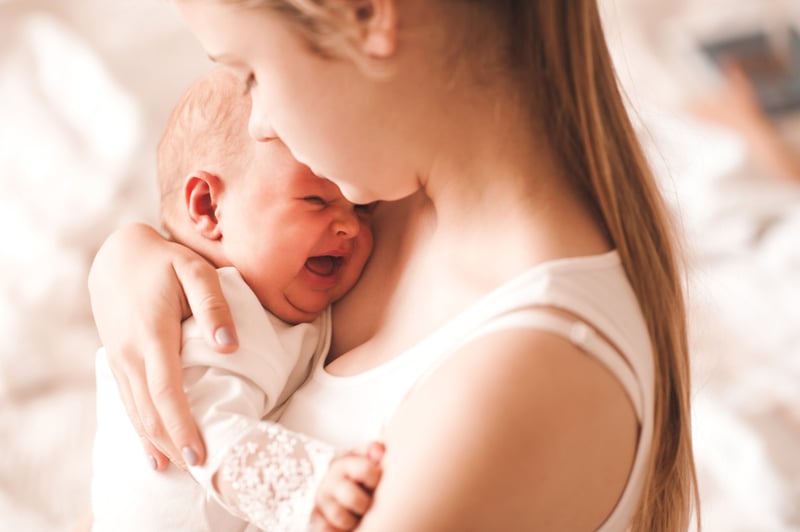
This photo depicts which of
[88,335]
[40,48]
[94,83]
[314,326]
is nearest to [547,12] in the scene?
[314,326]

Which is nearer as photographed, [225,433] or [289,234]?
[225,433]

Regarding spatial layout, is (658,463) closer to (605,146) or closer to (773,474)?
(605,146)

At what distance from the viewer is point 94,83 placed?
1.95 m

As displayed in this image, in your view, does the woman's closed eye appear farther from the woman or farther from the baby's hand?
the baby's hand

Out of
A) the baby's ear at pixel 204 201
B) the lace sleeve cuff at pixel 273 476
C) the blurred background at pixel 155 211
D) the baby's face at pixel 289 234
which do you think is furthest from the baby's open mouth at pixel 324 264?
the blurred background at pixel 155 211

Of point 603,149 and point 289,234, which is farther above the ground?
point 603,149

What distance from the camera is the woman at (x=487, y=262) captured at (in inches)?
28.8

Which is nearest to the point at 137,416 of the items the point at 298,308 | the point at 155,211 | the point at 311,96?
the point at 298,308

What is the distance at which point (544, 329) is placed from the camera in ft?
2.45

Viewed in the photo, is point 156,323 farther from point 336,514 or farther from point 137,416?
point 336,514

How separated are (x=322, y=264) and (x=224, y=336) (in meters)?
0.14

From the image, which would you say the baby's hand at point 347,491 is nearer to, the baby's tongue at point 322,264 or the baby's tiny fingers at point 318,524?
the baby's tiny fingers at point 318,524

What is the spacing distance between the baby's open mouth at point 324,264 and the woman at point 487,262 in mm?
115

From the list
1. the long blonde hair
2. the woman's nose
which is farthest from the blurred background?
the woman's nose
